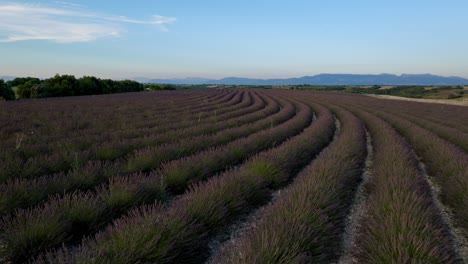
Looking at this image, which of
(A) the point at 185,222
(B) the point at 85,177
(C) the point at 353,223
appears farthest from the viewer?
(B) the point at 85,177

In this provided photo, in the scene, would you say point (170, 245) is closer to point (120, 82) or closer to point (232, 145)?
point (232, 145)

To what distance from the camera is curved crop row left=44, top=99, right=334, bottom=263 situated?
247 cm

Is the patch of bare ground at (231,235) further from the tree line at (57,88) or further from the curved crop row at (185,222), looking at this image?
the tree line at (57,88)

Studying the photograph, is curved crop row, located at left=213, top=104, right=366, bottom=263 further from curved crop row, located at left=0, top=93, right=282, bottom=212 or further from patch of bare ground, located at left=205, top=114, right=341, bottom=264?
curved crop row, located at left=0, top=93, right=282, bottom=212

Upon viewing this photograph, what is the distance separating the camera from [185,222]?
2.96 m

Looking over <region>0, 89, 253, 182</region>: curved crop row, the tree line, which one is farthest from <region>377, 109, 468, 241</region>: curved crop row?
the tree line

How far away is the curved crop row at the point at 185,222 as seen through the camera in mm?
2475

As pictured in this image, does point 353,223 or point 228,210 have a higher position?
point 228,210

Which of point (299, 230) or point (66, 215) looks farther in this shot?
point (66, 215)

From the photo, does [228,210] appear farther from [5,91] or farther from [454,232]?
[5,91]

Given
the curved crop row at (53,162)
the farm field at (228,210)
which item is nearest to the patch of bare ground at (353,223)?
the farm field at (228,210)

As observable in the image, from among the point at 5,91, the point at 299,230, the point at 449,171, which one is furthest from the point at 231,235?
the point at 5,91

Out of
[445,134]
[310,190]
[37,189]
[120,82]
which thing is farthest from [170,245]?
[120,82]

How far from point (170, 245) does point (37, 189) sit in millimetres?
2116
